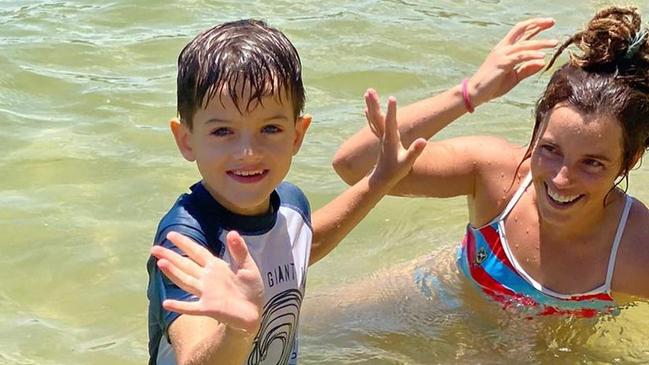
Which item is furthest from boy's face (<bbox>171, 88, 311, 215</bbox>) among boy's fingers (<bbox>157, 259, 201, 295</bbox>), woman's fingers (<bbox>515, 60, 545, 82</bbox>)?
woman's fingers (<bbox>515, 60, 545, 82</bbox>)

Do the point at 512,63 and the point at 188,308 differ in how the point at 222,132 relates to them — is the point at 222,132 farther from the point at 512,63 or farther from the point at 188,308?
the point at 512,63

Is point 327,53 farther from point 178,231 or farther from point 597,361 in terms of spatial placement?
point 178,231

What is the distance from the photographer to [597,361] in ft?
12.3

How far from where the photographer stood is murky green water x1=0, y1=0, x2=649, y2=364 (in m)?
3.80

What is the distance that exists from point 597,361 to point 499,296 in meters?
0.41

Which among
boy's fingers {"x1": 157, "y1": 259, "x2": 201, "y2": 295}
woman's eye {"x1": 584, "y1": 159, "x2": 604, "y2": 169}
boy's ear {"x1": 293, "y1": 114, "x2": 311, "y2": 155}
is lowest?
woman's eye {"x1": 584, "y1": 159, "x2": 604, "y2": 169}

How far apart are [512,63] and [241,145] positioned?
1.18 metres

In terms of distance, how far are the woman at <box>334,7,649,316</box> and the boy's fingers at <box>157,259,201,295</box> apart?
3.60 ft

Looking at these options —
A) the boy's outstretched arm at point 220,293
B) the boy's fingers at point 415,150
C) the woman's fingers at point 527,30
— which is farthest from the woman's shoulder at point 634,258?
the boy's outstretched arm at point 220,293

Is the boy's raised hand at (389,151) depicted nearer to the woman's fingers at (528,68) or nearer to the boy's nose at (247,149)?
A: the woman's fingers at (528,68)

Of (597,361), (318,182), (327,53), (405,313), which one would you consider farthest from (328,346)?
(327,53)

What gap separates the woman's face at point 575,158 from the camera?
3199mm

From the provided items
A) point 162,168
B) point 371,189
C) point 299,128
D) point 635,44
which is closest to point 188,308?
point 299,128

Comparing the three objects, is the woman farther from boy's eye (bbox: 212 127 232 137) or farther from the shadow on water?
boy's eye (bbox: 212 127 232 137)
